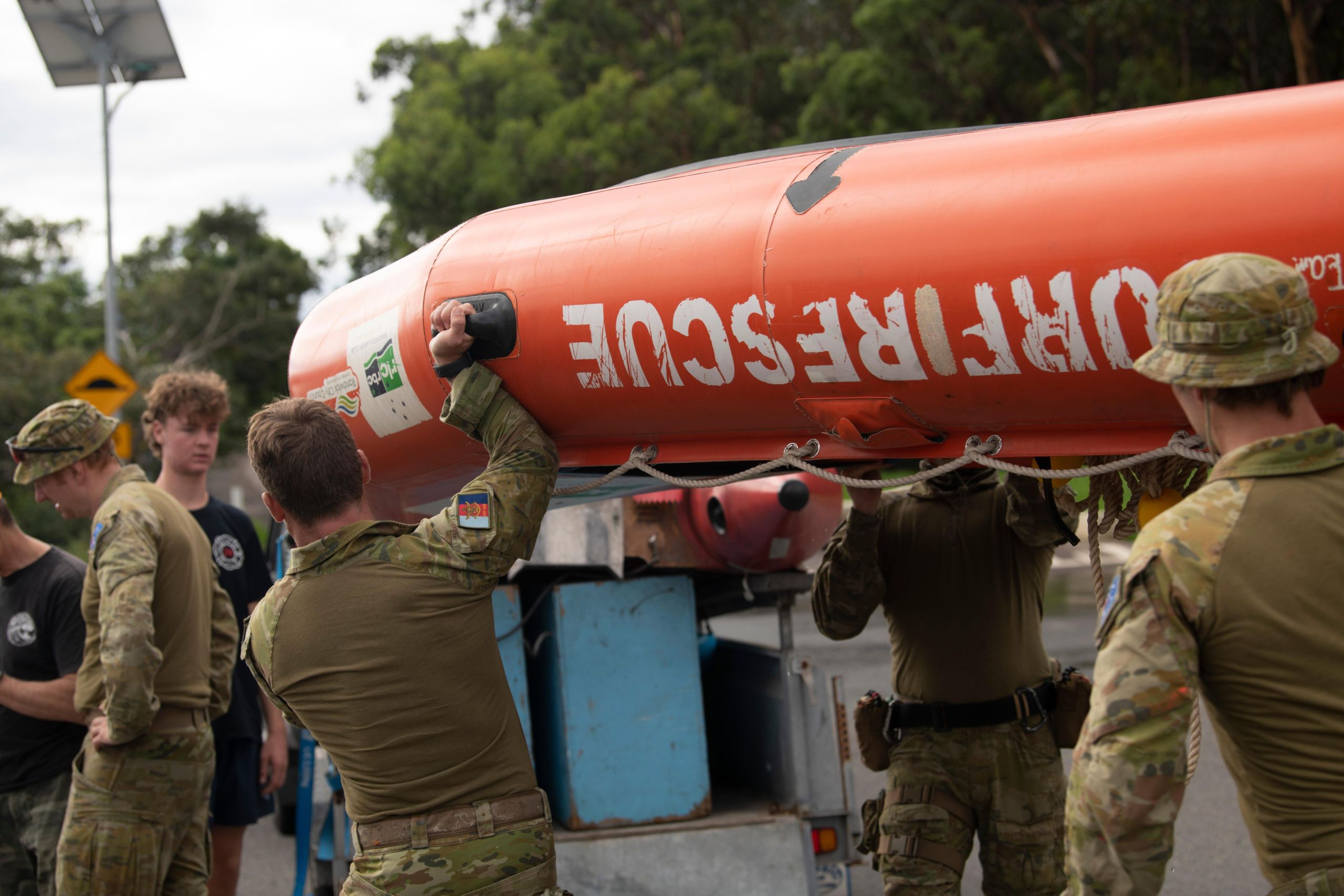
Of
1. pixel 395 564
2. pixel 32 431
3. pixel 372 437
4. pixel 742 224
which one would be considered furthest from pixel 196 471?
pixel 742 224

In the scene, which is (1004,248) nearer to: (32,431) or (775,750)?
(775,750)

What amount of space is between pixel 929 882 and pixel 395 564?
6.13 ft

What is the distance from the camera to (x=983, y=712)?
3529mm

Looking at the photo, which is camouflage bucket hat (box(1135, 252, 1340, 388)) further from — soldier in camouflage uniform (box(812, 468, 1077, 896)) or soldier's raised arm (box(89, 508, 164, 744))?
soldier's raised arm (box(89, 508, 164, 744))

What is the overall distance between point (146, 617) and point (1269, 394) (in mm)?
3095

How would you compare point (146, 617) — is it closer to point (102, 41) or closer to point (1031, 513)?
point (1031, 513)

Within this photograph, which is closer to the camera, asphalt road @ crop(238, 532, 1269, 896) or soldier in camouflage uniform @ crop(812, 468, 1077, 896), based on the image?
soldier in camouflage uniform @ crop(812, 468, 1077, 896)

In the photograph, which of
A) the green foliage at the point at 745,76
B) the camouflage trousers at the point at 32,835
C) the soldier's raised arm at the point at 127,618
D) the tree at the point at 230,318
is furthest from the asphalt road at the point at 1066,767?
the tree at the point at 230,318

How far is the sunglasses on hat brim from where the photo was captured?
383cm

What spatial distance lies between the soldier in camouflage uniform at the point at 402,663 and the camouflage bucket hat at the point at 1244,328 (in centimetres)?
145

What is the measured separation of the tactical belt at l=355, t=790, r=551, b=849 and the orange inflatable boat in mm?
896

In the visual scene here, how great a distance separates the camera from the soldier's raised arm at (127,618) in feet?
11.4

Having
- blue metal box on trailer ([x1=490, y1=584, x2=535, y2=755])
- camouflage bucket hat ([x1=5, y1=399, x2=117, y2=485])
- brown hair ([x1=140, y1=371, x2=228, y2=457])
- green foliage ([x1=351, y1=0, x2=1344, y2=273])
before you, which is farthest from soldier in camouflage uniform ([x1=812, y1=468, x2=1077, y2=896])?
green foliage ([x1=351, y1=0, x2=1344, y2=273])

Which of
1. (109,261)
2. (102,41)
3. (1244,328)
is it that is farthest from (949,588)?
(109,261)
